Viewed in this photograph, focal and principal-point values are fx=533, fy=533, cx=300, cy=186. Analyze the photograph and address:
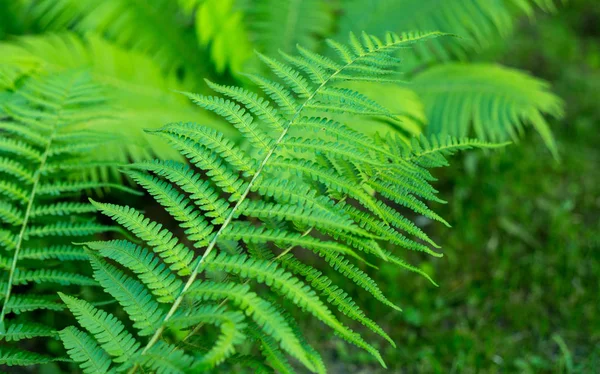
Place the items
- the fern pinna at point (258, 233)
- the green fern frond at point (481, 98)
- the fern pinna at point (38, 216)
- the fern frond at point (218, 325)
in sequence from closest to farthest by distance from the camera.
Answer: the fern frond at point (218, 325) → the fern pinna at point (258, 233) → the fern pinna at point (38, 216) → the green fern frond at point (481, 98)

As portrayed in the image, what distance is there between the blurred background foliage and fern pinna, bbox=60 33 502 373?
0.76 meters

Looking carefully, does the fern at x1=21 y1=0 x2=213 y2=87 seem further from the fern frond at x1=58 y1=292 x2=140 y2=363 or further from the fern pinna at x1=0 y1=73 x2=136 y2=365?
the fern frond at x1=58 y1=292 x2=140 y2=363

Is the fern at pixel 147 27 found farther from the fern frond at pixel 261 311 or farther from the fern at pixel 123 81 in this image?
the fern frond at pixel 261 311

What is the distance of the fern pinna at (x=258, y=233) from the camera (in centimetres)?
99

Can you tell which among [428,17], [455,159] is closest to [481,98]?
[428,17]

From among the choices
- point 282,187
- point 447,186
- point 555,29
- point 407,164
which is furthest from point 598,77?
point 282,187

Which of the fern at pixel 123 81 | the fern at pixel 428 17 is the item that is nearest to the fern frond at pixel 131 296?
the fern at pixel 123 81

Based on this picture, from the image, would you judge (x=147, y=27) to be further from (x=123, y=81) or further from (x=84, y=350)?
(x=84, y=350)

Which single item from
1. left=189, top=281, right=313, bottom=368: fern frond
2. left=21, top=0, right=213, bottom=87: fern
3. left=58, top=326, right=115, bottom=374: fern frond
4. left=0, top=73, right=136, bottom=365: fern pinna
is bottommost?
left=189, top=281, right=313, bottom=368: fern frond

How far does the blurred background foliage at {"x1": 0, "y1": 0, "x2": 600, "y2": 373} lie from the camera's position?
6.53ft

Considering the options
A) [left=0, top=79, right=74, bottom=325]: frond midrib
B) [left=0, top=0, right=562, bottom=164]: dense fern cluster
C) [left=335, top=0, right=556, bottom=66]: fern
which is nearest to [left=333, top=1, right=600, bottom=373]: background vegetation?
[left=0, top=0, right=562, bottom=164]: dense fern cluster

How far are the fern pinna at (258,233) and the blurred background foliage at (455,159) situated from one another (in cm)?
76

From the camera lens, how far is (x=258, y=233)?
1050 millimetres

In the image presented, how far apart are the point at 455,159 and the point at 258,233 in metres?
2.17
